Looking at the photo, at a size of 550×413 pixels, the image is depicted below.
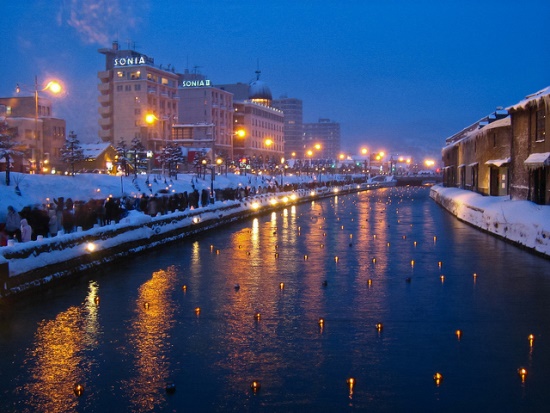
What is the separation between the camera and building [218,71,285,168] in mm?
137375

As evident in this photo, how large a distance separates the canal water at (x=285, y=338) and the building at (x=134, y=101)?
8378 centimetres

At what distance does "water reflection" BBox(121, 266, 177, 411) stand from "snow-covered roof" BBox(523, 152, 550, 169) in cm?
1872

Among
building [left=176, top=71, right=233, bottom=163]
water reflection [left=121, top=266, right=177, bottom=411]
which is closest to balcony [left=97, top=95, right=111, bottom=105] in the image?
building [left=176, top=71, right=233, bottom=163]

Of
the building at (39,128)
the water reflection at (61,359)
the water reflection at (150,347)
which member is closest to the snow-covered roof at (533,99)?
the water reflection at (150,347)

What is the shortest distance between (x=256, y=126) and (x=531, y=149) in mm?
116600

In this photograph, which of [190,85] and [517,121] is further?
[190,85]

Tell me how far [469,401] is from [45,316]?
8.37m

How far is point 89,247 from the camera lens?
59.8 ft

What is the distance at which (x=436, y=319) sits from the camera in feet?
38.5

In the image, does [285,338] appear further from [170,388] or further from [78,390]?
[78,390]

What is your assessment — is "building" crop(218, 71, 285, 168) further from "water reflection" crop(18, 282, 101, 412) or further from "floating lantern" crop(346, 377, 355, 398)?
"floating lantern" crop(346, 377, 355, 398)

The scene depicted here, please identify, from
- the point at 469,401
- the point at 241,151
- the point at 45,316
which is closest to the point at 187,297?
the point at 45,316

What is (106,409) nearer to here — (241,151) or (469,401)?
(469,401)

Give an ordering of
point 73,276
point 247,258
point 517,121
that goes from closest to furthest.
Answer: point 73,276 < point 247,258 < point 517,121
